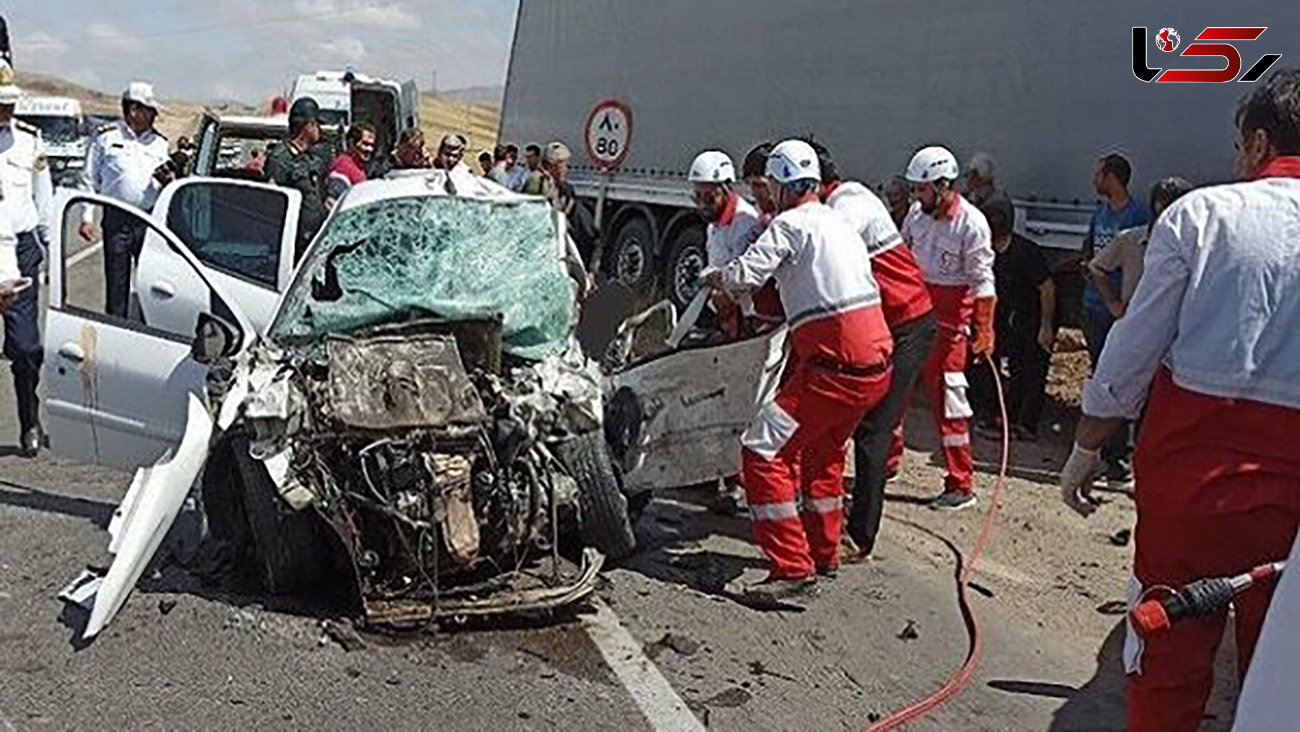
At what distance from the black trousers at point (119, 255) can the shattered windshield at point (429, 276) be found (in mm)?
1117

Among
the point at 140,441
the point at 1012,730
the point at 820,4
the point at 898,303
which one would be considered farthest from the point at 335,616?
the point at 820,4

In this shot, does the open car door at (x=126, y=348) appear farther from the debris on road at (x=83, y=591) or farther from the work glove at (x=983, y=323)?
the work glove at (x=983, y=323)

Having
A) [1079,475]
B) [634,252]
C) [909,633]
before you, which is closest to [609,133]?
→ [634,252]

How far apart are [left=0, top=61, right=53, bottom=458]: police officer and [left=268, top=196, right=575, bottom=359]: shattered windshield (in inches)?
92.5

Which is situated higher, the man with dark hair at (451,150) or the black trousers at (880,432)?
the man with dark hair at (451,150)

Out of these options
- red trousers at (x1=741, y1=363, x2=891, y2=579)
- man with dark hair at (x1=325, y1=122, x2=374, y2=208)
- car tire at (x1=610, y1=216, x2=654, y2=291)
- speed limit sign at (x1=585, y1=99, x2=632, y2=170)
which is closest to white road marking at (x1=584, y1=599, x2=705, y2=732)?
red trousers at (x1=741, y1=363, x2=891, y2=579)

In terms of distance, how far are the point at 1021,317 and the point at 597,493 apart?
4.73 m

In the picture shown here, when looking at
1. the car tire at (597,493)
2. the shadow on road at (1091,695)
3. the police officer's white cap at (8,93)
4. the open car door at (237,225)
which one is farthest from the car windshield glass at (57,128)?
the shadow on road at (1091,695)

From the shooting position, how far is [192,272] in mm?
5996

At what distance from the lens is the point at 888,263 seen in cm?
635

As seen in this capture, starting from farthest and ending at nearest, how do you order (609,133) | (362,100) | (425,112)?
1. (425,112)
2. (362,100)
3. (609,133)

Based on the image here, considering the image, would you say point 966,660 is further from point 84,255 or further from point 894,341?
point 84,255

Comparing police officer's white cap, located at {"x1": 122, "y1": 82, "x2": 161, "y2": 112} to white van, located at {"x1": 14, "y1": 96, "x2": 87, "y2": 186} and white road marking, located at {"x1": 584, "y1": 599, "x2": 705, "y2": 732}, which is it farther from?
white van, located at {"x1": 14, "y1": 96, "x2": 87, "y2": 186}

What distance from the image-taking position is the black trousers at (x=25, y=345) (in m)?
7.11
